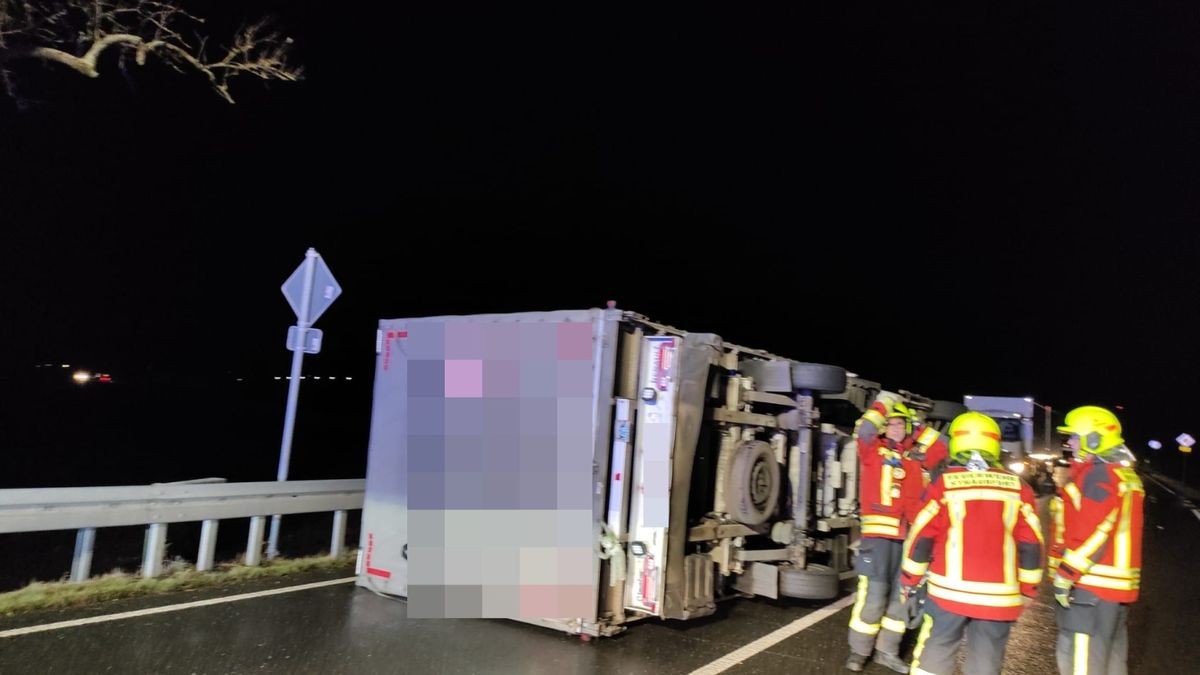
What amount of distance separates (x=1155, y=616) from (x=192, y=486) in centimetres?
896

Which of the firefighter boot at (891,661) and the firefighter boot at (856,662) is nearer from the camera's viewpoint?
the firefighter boot at (856,662)

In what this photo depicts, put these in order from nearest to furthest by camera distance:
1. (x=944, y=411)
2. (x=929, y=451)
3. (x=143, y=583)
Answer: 1. (x=929, y=451)
2. (x=143, y=583)
3. (x=944, y=411)

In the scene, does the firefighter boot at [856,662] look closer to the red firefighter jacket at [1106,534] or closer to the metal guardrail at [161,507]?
the red firefighter jacket at [1106,534]

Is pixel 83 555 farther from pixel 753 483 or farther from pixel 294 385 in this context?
pixel 753 483

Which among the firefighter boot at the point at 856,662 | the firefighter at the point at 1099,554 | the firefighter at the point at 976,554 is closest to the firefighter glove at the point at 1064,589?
the firefighter at the point at 1099,554

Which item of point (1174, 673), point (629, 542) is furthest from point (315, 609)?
point (1174, 673)

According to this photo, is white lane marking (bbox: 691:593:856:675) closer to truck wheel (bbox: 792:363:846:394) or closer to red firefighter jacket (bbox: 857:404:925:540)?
red firefighter jacket (bbox: 857:404:925:540)

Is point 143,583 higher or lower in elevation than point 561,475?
lower

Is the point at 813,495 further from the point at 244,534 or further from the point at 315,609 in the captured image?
the point at 244,534

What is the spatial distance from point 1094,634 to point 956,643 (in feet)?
2.77

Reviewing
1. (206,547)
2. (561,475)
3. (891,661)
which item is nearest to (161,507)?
(206,547)

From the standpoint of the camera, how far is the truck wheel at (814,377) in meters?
6.20

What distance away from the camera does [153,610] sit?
5.24 metres

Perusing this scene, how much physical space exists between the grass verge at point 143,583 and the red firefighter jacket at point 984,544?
5.15 metres
